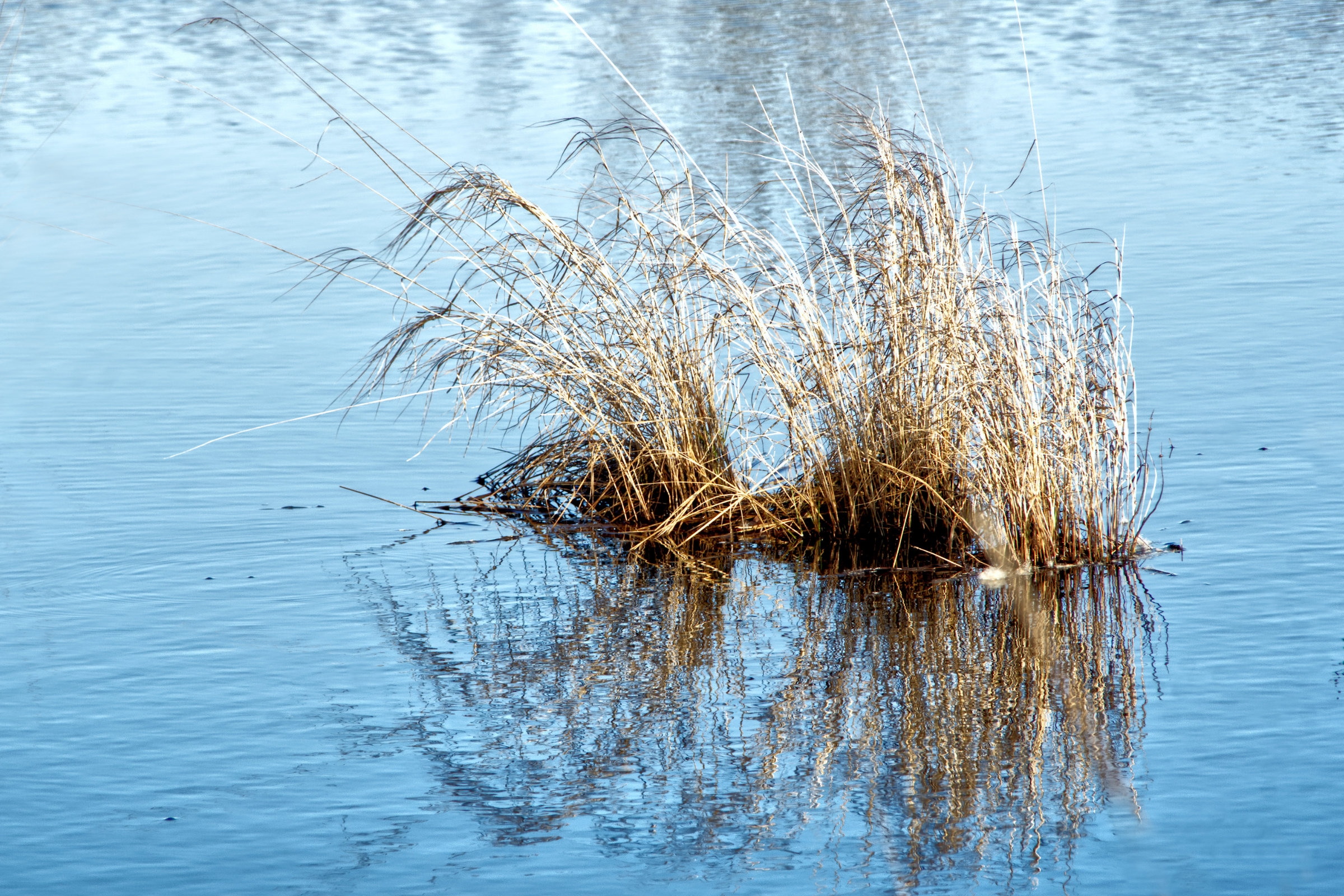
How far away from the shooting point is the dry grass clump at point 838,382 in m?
5.50

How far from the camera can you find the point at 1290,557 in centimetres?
538

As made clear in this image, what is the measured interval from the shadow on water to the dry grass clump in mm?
288

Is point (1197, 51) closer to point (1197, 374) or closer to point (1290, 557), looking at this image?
point (1197, 374)

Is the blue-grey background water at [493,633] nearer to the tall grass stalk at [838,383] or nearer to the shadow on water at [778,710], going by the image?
the shadow on water at [778,710]

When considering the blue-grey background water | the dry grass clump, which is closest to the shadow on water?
the blue-grey background water

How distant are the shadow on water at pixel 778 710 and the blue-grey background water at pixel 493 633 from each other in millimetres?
16

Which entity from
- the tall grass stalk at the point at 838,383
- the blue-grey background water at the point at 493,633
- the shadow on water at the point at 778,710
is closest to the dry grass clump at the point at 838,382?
the tall grass stalk at the point at 838,383

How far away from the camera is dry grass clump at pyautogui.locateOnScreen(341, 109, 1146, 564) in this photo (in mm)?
5500

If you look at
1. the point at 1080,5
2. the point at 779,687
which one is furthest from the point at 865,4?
the point at 779,687

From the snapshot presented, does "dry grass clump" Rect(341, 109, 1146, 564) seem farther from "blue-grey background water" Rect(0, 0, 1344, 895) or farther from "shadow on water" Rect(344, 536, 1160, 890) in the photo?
"blue-grey background water" Rect(0, 0, 1344, 895)

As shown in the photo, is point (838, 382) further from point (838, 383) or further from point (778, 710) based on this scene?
point (778, 710)

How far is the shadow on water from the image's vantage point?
374 centimetres

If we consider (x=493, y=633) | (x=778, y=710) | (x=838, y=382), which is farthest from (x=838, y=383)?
(x=778, y=710)

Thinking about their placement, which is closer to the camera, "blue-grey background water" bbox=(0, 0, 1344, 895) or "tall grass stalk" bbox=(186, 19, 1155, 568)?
"blue-grey background water" bbox=(0, 0, 1344, 895)
